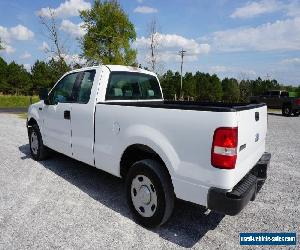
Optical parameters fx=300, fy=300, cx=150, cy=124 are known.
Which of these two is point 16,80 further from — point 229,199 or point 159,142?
point 229,199

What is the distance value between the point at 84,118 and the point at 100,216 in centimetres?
153

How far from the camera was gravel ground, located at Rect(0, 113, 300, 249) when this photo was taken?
3434mm

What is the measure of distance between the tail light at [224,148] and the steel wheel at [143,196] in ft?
3.27

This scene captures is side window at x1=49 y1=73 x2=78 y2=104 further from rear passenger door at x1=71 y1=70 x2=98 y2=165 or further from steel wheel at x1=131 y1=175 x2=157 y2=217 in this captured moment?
steel wheel at x1=131 y1=175 x2=157 y2=217

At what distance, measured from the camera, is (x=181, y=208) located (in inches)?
174

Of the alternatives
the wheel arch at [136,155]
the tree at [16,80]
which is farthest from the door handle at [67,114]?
the tree at [16,80]

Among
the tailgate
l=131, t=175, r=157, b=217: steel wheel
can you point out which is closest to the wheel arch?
l=131, t=175, r=157, b=217: steel wheel

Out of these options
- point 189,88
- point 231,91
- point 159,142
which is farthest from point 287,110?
point 231,91

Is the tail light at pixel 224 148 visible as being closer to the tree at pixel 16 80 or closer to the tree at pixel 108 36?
the tree at pixel 108 36

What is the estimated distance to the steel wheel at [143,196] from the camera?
3672 mm

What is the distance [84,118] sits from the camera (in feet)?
15.4

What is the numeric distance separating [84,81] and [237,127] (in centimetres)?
296

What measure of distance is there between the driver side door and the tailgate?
9.85 ft

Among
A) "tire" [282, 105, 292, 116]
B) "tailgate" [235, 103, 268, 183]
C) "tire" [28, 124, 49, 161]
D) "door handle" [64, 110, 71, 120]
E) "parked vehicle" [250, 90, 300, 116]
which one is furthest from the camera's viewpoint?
"tire" [282, 105, 292, 116]
